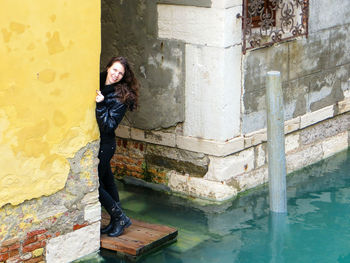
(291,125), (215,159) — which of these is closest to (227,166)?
(215,159)

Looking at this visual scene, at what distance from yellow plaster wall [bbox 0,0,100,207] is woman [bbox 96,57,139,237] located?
15cm

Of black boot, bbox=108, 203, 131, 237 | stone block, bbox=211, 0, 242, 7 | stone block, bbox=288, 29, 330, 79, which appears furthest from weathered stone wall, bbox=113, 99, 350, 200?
black boot, bbox=108, 203, 131, 237

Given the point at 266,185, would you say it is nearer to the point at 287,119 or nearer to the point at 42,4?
the point at 287,119

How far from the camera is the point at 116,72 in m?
6.81

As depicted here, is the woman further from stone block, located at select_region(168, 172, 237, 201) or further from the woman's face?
stone block, located at select_region(168, 172, 237, 201)

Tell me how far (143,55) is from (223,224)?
2.09 metres

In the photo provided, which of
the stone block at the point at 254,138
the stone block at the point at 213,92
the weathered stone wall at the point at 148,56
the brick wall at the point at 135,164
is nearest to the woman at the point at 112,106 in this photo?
the stone block at the point at 213,92

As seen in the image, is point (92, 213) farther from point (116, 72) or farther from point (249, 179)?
point (249, 179)

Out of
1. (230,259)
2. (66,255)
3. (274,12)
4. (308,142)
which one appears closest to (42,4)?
(66,255)

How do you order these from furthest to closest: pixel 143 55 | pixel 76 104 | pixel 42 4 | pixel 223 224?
1. pixel 143 55
2. pixel 223 224
3. pixel 76 104
4. pixel 42 4

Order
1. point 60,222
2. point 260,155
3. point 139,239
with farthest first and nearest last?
point 260,155
point 139,239
point 60,222

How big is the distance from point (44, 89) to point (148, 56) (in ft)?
8.76

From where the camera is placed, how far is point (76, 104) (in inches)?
251

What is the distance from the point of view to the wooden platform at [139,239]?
6.87 meters
